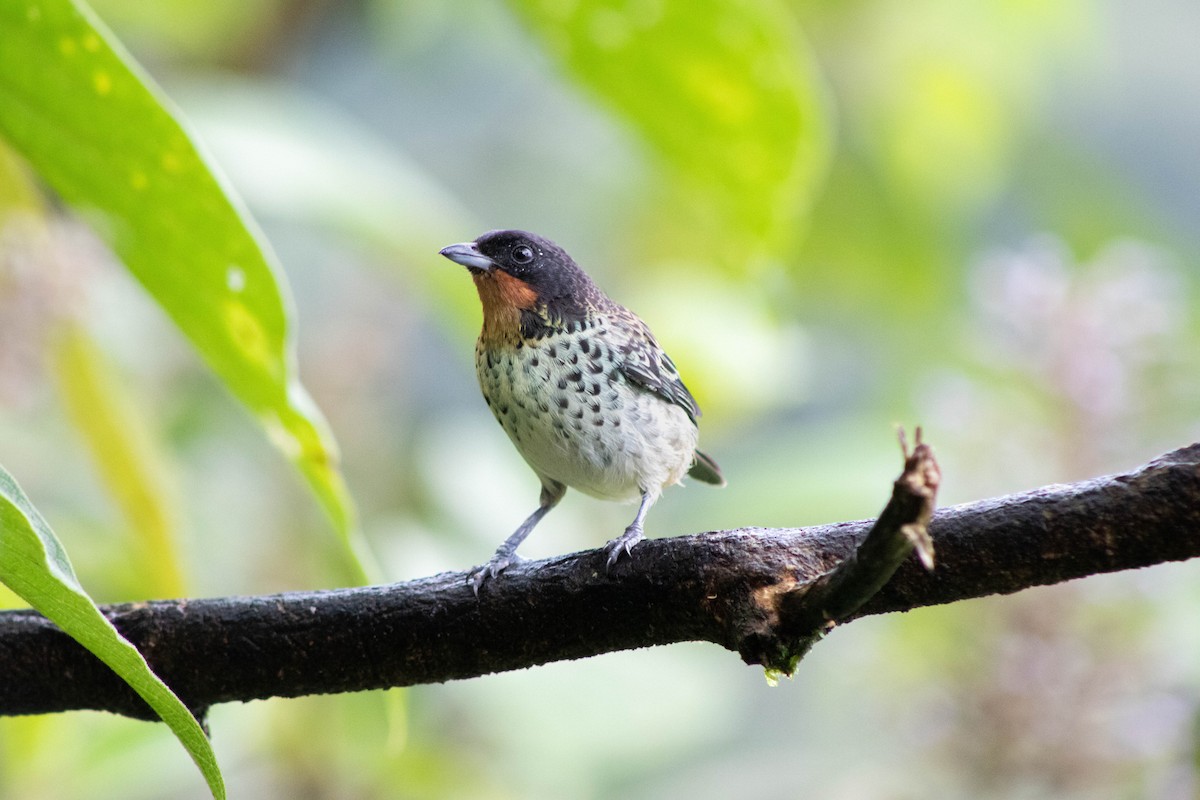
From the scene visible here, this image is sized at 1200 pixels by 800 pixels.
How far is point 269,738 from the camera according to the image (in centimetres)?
414

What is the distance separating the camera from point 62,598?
128 centimetres

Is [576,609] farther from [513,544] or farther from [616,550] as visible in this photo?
[513,544]

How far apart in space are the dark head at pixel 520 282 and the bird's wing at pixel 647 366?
Answer: 12cm

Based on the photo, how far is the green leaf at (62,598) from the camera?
123 centimetres

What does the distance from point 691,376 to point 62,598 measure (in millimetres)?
2757

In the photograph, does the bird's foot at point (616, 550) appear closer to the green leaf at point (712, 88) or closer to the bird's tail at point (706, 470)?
the green leaf at point (712, 88)

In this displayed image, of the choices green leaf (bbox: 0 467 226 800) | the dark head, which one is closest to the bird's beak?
the dark head

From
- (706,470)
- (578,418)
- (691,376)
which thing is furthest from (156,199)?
(691,376)

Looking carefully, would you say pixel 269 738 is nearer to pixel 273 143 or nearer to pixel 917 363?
pixel 273 143

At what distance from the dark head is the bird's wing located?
0.12 meters

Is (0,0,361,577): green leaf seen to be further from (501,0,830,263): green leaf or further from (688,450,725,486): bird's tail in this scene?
(688,450,725,486): bird's tail

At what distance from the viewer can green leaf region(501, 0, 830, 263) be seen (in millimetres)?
2346

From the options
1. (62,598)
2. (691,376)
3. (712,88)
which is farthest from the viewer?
(691,376)

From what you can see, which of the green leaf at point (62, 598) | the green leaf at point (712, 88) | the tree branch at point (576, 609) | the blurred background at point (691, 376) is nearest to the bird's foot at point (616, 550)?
the tree branch at point (576, 609)
